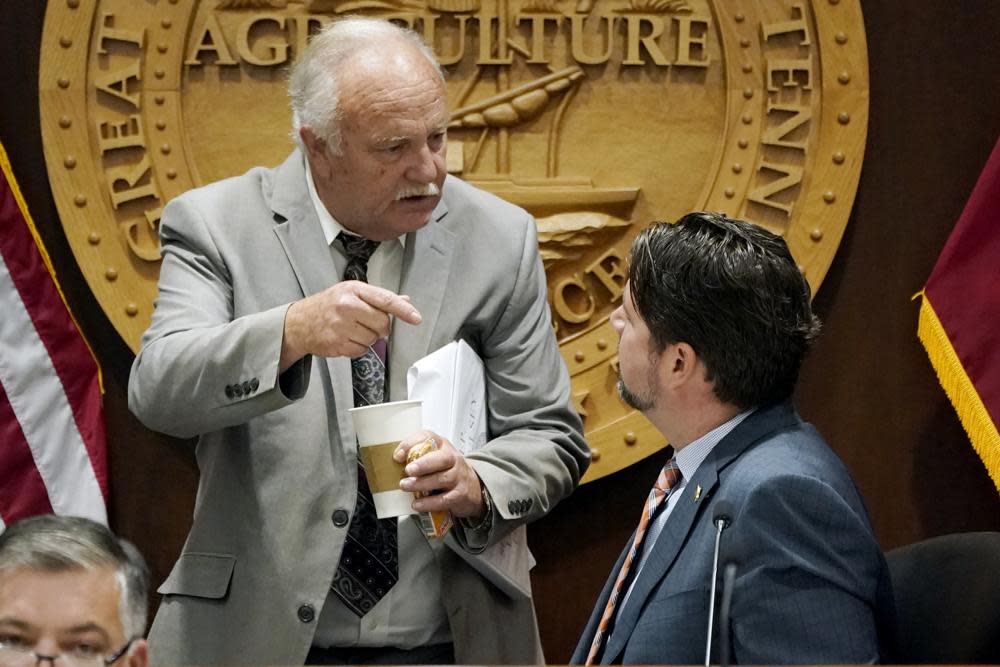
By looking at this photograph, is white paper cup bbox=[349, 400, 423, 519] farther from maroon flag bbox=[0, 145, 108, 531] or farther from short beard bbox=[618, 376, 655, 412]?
maroon flag bbox=[0, 145, 108, 531]

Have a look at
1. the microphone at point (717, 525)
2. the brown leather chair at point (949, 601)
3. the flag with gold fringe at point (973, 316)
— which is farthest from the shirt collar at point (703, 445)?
the flag with gold fringe at point (973, 316)

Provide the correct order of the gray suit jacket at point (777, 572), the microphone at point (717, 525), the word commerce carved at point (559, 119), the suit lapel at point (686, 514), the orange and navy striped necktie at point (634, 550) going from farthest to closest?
the word commerce carved at point (559, 119) < the orange and navy striped necktie at point (634, 550) < the suit lapel at point (686, 514) < the gray suit jacket at point (777, 572) < the microphone at point (717, 525)

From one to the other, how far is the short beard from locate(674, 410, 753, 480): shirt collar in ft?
0.29

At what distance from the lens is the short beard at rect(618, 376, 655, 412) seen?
2256 millimetres

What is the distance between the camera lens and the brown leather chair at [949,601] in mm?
1985

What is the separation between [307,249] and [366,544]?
509 millimetres

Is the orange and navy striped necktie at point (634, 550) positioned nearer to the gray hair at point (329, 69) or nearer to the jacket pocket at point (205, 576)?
the jacket pocket at point (205, 576)

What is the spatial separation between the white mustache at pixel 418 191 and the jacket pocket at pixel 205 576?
663mm

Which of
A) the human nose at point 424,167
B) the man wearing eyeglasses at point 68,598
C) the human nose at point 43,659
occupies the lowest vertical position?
the human nose at point 43,659

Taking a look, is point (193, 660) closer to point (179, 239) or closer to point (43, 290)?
point (179, 239)

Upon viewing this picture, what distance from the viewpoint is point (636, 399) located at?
7.47 feet

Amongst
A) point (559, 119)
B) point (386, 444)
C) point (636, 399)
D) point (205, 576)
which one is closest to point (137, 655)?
point (386, 444)

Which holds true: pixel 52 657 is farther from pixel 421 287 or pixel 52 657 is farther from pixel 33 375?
pixel 33 375

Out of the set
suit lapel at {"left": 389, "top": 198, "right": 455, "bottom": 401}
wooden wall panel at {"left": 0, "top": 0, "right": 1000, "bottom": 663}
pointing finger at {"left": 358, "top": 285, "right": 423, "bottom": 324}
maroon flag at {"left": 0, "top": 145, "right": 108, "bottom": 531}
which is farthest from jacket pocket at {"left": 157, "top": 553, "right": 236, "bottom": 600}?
wooden wall panel at {"left": 0, "top": 0, "right": 1000, "bottom": 663}
